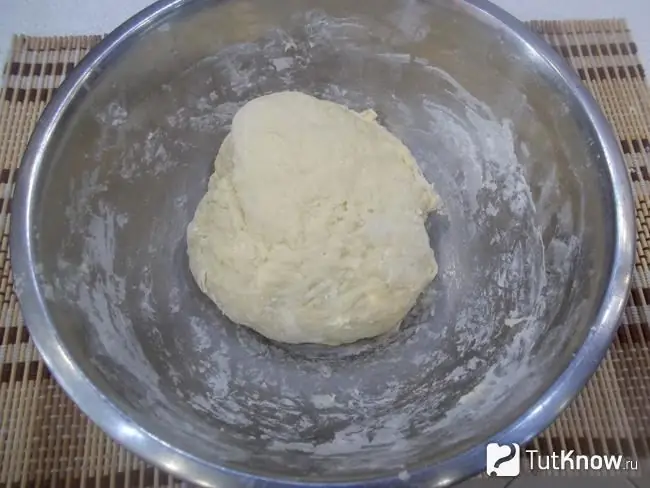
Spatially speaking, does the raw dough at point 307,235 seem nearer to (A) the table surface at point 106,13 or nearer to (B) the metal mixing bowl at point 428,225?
(B) the metal mixing bowl at point 428,225

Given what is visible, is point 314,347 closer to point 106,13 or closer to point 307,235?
point 307,235

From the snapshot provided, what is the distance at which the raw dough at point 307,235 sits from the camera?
984mm

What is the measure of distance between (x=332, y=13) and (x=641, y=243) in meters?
0.70

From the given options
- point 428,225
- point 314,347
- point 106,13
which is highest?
point 106,13

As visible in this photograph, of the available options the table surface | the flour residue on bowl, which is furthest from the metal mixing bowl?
the table surface

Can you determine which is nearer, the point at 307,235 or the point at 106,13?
the point at 307,235

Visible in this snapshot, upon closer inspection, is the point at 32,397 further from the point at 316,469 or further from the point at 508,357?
the point at 508,357

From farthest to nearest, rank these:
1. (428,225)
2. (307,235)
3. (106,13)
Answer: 1. (106,13)
2. (428,225)
3. (307,235)

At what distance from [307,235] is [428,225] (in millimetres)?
280

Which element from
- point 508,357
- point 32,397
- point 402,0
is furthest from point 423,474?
point 402,0

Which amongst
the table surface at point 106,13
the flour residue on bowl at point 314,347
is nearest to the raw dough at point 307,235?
the flour residue on bowl at point 314,347

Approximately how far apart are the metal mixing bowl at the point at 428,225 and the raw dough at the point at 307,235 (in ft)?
0.28

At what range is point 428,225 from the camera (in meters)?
1.16

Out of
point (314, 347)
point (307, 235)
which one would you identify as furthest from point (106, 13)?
point (314, 347)
